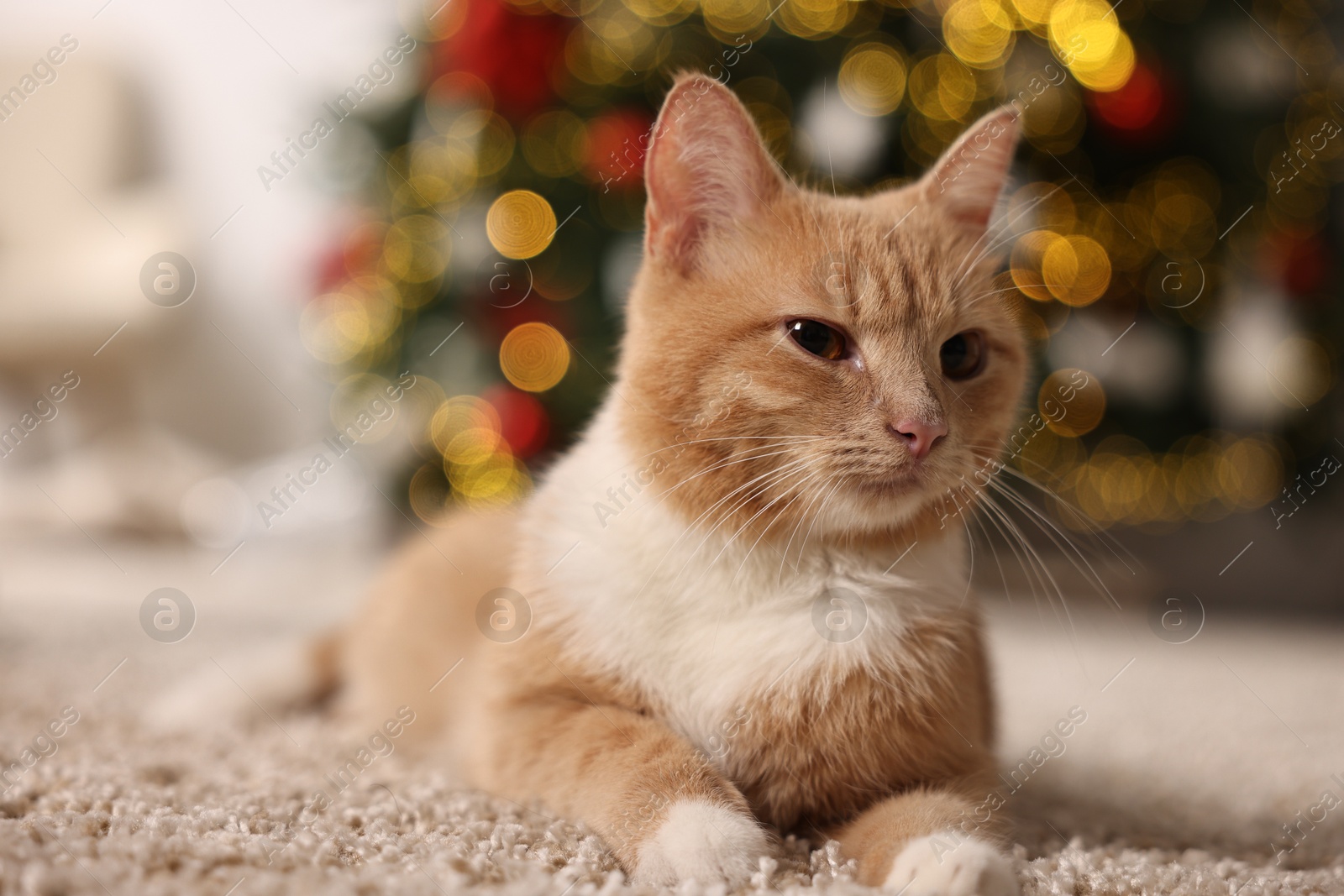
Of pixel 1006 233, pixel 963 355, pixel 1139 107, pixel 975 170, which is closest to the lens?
pixel 963 355

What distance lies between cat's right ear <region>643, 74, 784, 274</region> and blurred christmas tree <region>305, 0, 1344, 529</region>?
1.20 meters

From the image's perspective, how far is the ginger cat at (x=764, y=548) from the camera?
104 centimetres

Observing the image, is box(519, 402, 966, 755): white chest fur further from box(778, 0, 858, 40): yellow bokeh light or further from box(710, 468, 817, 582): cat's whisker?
box(778, 0, 858, 40): yellow bokeh light

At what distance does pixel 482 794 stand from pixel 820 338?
71cm

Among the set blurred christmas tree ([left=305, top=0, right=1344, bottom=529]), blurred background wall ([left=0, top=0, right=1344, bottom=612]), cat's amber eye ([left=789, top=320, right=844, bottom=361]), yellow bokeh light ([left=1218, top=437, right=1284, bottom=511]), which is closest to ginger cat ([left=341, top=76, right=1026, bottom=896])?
cat's amber eye ([left=789, top=320, right=844, bottom=361])

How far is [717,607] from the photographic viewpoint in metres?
1.11

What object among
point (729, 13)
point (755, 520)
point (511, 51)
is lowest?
point (755, 520)

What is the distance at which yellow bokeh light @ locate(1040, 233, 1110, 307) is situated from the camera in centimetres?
266

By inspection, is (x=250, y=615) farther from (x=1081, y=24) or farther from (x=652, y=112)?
(x=1081, y=24)

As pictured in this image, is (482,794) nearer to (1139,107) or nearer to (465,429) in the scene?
(465,429)

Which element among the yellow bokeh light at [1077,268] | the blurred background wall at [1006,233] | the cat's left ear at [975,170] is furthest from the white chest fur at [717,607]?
the yellow bokeh light at [1077,268]

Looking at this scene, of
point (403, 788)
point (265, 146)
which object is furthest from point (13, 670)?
point (265, 146)

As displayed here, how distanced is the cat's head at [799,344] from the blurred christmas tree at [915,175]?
1.20 meters

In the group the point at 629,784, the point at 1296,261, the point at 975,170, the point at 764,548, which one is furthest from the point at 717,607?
the point at 1296,261
